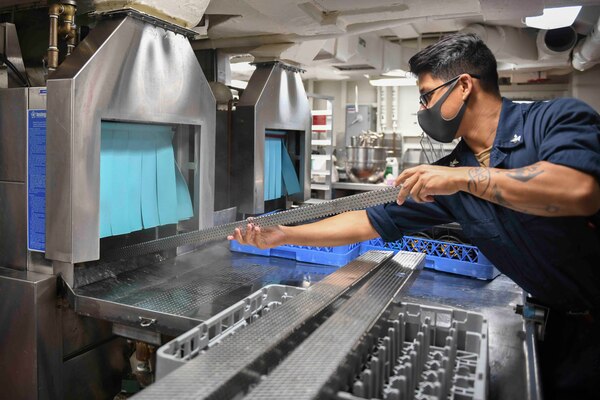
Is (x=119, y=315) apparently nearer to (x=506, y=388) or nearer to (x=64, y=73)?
(x=64, y=73)

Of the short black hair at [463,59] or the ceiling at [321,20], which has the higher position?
the ceiling at [321,20]

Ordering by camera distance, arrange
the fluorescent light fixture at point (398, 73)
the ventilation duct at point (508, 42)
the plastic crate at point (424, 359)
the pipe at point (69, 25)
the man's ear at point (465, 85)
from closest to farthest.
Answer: the plastic crate at point (424, 359)
the man's ear at point (465, 85)
the pipe at point (69, 25)
the ventilation duct at point (508, 42)
the fluorescent light fixture at point (398, 73)

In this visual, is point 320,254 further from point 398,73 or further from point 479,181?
point 398,73

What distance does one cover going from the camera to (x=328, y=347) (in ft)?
3.23

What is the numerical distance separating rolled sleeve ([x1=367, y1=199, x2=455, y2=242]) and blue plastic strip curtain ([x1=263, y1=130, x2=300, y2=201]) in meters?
1.15

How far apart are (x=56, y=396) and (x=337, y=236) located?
124 cm

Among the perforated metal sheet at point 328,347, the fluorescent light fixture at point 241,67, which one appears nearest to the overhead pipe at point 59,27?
the perforated metal sheet at point 328,347

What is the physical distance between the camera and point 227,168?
106 inches

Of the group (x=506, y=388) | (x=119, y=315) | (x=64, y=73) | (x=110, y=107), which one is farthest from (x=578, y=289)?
(x=64, y=73)

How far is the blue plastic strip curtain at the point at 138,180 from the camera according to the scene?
180 cm

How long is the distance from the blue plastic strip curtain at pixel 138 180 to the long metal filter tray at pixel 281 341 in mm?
902

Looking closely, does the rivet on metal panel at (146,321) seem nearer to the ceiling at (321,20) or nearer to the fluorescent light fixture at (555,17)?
the ceiling at (321,20)

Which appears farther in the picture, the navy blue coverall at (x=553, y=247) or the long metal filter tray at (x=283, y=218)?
the long metal filter tray at (x=283, y=218)

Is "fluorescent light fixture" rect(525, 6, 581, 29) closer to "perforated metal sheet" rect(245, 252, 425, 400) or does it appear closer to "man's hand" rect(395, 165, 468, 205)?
"man's hand" rect(395, 165, 468, 205)
